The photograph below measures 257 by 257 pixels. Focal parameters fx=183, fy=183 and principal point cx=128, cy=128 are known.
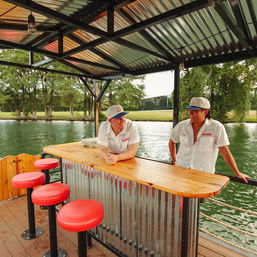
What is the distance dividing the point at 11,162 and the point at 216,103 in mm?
17882

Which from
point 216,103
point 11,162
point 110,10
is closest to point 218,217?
point 11,162

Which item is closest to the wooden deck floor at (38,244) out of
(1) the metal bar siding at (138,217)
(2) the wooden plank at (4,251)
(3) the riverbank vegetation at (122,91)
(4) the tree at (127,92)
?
(2) the wooden plank at (4,251)

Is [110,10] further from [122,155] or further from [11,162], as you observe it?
[11,162]

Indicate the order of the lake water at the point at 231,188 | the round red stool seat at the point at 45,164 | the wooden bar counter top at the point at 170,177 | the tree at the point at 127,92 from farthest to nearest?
1. the tree at the point at 127,92
2. the lake water at the point at 231,188
3. the round red stool seat at the point at 45,164
4. the wooden bar counter top at the point at 170,177

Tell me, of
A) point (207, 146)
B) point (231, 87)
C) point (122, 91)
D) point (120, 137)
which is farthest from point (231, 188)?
point (122, 91)

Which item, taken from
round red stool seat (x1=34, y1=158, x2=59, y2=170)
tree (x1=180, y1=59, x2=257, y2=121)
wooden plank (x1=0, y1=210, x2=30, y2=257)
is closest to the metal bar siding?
round red stool seat (x1=34, y1=158, x2=59, y2=170)

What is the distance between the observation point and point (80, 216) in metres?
1.59

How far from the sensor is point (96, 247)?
2.47 metres

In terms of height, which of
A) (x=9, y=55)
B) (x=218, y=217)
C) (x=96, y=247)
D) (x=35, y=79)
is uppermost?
(x=9, y=55)

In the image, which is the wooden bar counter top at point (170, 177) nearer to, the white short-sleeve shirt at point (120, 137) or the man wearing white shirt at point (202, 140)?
the white short-sleeve shirt at point (120, 137)

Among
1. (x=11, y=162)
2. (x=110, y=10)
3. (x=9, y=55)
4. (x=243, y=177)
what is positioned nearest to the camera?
(x=243, y=177)

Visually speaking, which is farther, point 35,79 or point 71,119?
point 71,119

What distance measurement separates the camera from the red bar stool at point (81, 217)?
1.54m

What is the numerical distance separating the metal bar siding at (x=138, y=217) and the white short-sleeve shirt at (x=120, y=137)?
41cm
